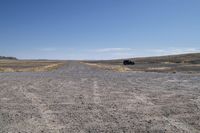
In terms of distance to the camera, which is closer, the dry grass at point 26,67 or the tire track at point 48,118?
the tire track at point 48,118

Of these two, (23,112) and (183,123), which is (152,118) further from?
(23,112)

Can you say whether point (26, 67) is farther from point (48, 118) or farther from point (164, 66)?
point (48, 118)

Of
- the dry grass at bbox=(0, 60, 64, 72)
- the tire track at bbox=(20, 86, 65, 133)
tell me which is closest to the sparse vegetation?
the dry grass at bbox=(0, 60, 64, 72)

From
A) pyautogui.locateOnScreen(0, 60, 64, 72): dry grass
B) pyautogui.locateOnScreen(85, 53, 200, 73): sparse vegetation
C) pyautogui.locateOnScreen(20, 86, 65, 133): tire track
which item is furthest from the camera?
pyautogui.locateOnScreen(0, 60, 64, 72): dry grass

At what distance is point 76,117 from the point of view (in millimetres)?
8062

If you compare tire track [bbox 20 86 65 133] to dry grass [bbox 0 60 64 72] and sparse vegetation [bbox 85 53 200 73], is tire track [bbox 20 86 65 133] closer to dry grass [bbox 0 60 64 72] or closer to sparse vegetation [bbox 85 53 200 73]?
sparse vegetation [bbox 85 53 200 73]

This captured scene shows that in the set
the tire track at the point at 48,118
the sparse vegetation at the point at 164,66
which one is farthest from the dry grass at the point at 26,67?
the tire track at the point at 48,118

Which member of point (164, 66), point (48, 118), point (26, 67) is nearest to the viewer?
point (48, 118)

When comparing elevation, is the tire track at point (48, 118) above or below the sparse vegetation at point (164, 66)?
above

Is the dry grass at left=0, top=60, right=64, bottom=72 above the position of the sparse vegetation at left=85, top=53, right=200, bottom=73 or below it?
above

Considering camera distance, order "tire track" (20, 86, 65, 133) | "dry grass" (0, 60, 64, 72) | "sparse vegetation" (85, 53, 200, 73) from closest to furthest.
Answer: "tire track" (20, 86, 65, 133) → "sparse vegetation" (85, 53, 200, 73) → "dry grass" (0, 60, 64, 72)

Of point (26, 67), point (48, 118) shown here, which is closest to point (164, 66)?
point (26, 67)

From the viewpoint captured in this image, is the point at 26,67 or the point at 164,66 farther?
the point at 26,67

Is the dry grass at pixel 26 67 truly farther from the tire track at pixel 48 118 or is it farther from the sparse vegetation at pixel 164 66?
the tire track at pixel 48 118
